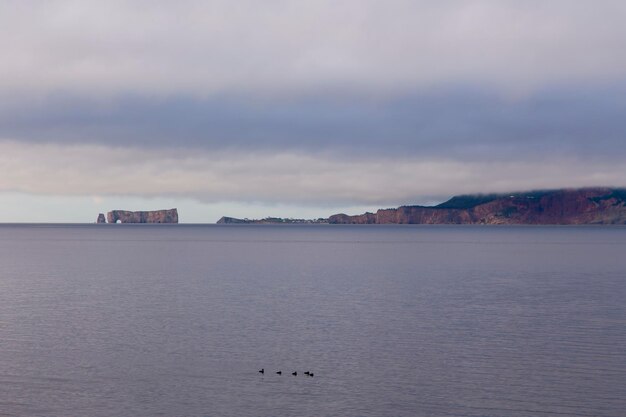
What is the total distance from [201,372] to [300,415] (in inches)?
424

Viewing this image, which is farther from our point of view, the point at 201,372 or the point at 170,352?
the point at 170,352

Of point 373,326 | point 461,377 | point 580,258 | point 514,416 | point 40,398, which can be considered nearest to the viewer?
point 514,416

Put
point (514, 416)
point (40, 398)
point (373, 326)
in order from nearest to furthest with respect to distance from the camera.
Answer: point (514, 416) < point (40, 398) < point (373, 326)

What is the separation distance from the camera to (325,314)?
243ft

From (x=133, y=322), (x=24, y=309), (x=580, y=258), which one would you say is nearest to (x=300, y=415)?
(x=133, y=322)

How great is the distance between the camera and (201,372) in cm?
4816

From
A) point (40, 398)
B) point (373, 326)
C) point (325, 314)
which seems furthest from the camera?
point (325, 314)

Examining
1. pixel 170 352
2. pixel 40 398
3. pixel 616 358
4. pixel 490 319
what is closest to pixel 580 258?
pixel 490 319

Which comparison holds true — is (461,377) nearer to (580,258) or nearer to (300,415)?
(300,415)

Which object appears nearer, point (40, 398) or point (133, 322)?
point (40, 398)

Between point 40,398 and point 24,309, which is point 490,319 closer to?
point 40,398

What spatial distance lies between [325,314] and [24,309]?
1263 inches

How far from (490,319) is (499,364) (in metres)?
20.2

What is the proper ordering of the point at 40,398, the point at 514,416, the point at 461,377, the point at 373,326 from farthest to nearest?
the point at 373,326, the point at 461,377, the point at 40,398, the point at 514,416
